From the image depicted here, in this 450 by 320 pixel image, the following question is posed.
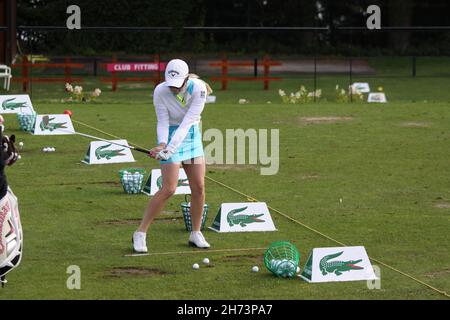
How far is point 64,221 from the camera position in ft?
45.3

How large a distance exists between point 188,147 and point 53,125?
32.1 ft

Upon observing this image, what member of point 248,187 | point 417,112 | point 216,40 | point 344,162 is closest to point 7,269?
point 248,187

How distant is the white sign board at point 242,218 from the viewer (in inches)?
519

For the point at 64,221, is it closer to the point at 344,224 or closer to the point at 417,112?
the point at 344,224

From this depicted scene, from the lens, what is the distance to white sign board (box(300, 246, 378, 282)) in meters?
10.7

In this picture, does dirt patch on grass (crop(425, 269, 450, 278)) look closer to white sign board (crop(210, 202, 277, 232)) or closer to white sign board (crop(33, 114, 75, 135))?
white sign board (crop(210, 202, 277, 232))

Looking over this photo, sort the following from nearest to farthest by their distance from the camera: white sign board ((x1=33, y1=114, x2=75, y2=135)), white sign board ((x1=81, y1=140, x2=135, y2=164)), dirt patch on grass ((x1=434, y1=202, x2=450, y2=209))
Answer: dirt patch on grass ((x1=434, y1=202, x2=450, y2=209))
white sign board ((x1=81, y1=140, x2=135, y2=164))
white sign board ((x1=33, y1=114, x2=75, y2=135))

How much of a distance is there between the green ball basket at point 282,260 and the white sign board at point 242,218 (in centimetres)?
199

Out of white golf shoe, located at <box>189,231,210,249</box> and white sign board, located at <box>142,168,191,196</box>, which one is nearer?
white golf shoe, located at <box>189,231,210,249</box>

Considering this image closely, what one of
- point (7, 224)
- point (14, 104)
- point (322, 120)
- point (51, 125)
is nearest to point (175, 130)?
point (7, 224)

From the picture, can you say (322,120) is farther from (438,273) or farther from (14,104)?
(438,273)

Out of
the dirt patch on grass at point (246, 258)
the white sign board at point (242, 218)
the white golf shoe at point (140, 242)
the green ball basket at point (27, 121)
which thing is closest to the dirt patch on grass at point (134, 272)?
the white golf shoe at point (140, 242)

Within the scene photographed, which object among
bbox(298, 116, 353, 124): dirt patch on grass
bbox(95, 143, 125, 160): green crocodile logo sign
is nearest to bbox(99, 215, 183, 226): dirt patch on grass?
bbox(95, 143, 125, 160): green crocodile logo sign

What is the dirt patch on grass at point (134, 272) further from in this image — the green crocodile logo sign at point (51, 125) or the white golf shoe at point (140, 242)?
the green crocodile logo sign at point (51, 125)
